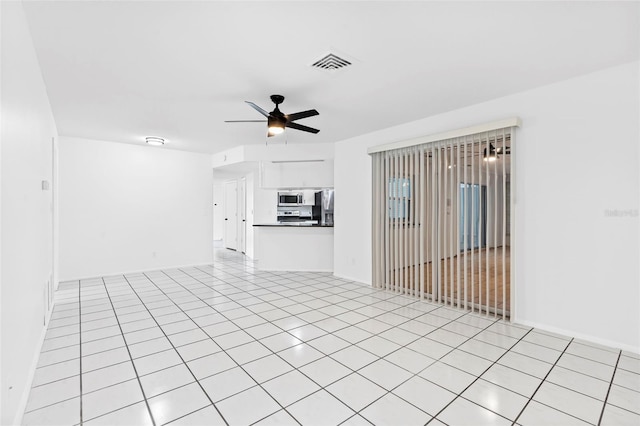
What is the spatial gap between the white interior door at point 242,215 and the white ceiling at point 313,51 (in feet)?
15.4

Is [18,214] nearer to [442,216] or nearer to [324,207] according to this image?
[442,216]

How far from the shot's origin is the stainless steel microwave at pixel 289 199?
7332 millimetres

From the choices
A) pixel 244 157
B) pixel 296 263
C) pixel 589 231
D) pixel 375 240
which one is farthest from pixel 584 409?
pixel 244 157

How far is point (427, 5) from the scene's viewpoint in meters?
2.00

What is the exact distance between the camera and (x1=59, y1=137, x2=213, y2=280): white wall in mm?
5562

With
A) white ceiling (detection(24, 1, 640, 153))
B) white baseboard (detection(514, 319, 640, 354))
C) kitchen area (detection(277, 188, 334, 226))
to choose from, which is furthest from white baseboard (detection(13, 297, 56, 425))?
kitchen area (detection(277, 188, 334, 226))

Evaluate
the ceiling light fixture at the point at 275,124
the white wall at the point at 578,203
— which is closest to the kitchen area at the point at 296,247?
the ceiling light fixture at the point at 275,124

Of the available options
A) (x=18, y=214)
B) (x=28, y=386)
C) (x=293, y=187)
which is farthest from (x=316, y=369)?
(x=293, y=187)

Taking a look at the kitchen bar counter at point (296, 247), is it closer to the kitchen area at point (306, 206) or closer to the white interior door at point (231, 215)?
the kitchen area at point (306, 206)

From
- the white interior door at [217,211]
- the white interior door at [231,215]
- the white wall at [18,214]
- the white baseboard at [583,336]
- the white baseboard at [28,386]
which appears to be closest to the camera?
the white wall at [18,214]

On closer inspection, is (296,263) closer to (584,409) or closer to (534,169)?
(534,169)

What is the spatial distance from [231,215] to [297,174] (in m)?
4.12

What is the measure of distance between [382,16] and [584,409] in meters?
2.88

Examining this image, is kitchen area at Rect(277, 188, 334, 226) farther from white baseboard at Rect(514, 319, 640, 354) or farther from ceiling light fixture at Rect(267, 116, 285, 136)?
white baseboard at Rect(514, 319, 640, 354)
